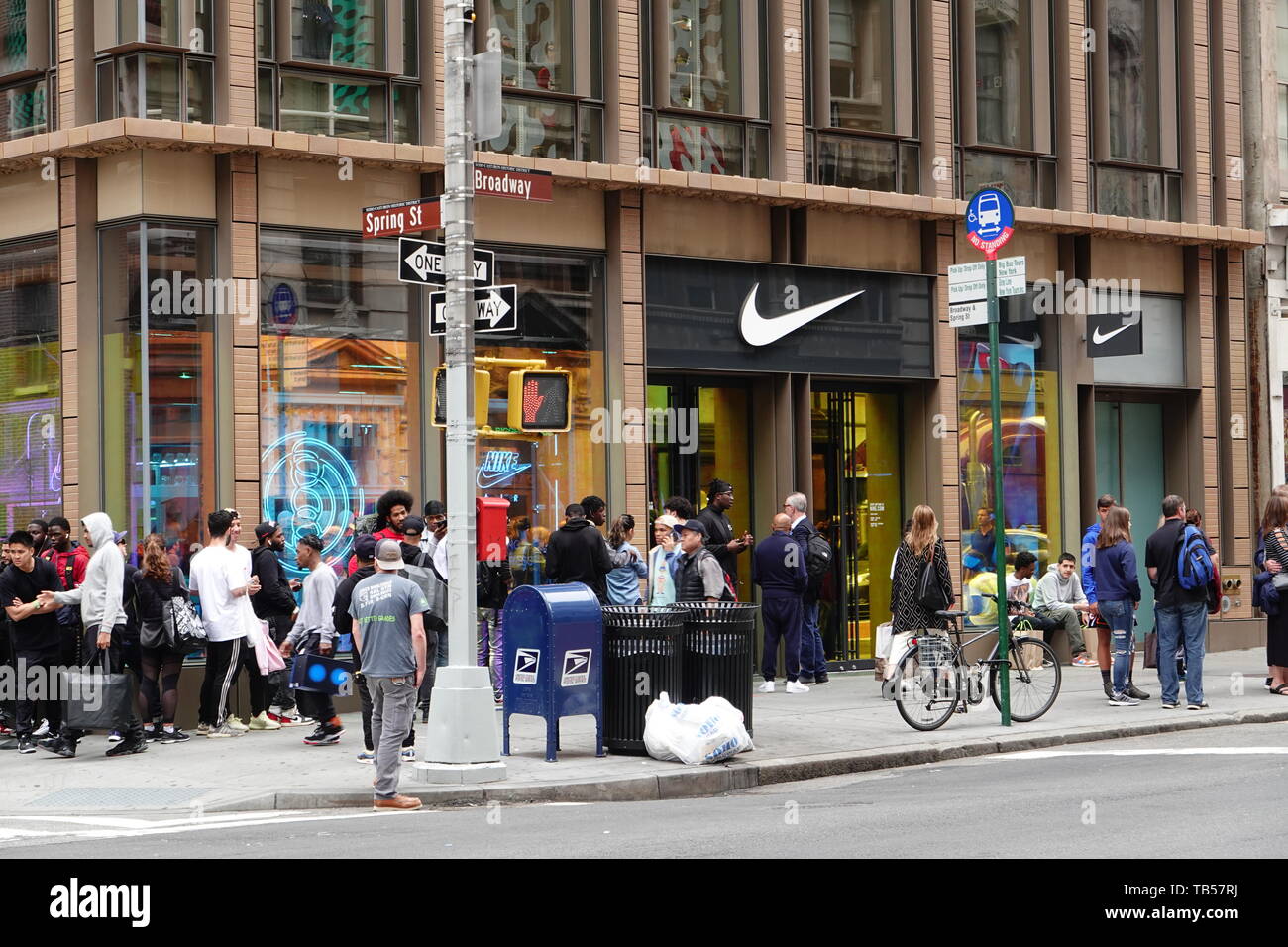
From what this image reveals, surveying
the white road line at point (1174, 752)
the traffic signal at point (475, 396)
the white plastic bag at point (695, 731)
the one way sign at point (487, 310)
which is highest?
the one way sign at point (487, 310)

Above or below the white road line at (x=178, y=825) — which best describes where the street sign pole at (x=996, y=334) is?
above

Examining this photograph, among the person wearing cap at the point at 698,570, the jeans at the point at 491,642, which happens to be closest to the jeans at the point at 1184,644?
the person wearing cap at the point at 698,570

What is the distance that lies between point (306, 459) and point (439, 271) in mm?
5039

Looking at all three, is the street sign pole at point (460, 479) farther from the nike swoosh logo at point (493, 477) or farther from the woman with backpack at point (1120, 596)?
the woman with backpack at point (1120, 596)

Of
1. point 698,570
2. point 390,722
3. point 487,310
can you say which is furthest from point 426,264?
point 698,570

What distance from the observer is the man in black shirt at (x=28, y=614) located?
1462cm

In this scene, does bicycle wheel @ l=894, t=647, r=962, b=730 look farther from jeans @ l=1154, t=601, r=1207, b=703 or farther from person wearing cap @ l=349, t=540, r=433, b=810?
person wearing cap @ l=349, t=540, r=433, b=810

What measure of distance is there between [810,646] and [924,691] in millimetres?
4372

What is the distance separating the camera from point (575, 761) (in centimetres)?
1341

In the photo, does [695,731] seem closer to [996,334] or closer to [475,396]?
[475,396]

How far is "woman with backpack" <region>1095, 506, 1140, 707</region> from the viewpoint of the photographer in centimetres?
1706

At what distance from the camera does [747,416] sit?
68.8 ft

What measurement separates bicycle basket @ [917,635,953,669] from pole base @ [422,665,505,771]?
Result: 13.8ft

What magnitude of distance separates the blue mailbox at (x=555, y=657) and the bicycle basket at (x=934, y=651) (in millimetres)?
2997
